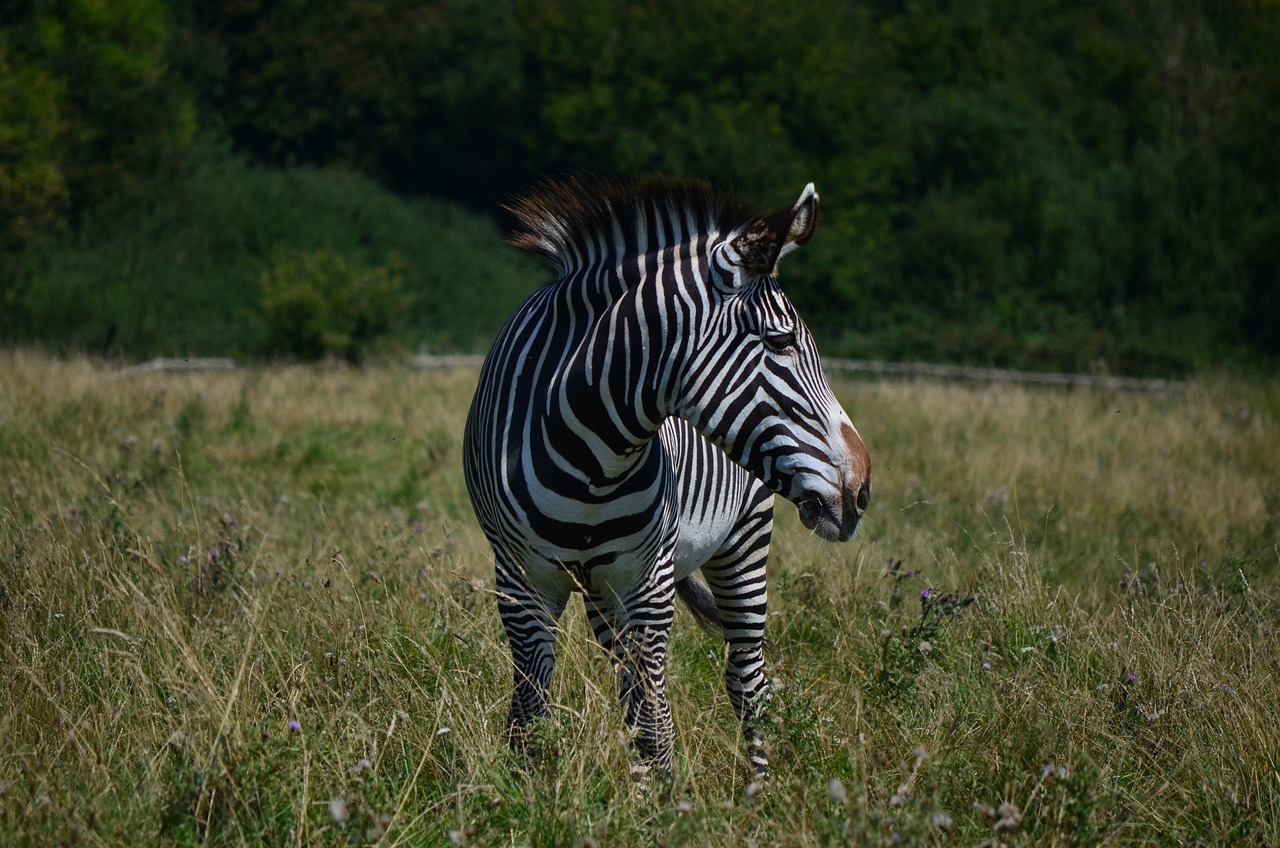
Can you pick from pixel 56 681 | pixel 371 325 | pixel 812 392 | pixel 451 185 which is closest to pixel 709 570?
pixel 812 392

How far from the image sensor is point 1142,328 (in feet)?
95.9

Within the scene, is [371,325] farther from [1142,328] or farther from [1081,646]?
[1142,328]

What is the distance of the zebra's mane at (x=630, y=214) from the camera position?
3.62 meters

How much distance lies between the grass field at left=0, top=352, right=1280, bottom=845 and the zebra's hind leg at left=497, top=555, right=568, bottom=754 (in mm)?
121

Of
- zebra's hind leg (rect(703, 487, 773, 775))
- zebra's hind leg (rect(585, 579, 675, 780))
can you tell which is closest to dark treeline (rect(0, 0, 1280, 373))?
zebra's hind leg (rect(703, 487, 773, 775))

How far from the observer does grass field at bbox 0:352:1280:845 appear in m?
3.26

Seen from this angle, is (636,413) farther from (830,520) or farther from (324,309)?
(324,309)

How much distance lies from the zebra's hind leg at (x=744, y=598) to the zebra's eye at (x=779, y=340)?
1.28m

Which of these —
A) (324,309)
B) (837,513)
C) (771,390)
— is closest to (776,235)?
(771,390)

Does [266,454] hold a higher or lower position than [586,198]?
lower

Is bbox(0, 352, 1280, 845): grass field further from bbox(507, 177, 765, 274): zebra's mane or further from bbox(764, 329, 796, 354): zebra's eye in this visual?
bbox(507, 177, 765, 274): zebra's mane

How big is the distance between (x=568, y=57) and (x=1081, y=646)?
3195cm

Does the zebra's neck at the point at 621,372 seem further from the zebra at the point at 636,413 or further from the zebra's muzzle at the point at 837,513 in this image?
the zebra's muzzle at the point at 837,513

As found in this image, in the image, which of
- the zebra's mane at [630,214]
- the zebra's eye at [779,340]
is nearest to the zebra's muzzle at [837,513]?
the zebra's eye at [779,340]
